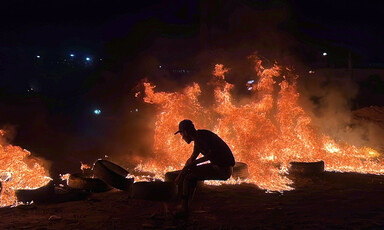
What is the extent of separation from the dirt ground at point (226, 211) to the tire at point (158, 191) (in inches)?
5.4

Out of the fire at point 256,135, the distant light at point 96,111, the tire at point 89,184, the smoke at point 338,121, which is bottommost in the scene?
the tire at point 89,184

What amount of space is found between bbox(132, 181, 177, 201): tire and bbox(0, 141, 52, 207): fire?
244 cm

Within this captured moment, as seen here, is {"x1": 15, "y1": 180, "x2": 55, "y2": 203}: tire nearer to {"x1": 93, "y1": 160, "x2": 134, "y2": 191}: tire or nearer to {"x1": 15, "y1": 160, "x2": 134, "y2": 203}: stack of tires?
{"x1": 15, "y1": 160, "x2": 134, "y2": 203}: stack of tires

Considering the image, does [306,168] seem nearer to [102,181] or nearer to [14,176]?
[102,181]

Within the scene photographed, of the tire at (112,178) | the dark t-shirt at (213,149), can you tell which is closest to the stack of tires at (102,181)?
the tire at (112,178)

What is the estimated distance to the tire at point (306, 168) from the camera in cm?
1072

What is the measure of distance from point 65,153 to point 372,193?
37.2 feet

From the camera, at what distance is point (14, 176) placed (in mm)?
8453

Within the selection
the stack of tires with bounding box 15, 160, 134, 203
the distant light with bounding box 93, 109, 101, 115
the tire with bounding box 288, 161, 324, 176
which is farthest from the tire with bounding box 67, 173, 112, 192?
the distant light with bounding box 93, 109, 101, 115

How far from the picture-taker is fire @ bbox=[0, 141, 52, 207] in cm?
787

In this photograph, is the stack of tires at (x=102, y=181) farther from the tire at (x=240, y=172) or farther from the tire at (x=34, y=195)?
the tire at (x=240, y=172)

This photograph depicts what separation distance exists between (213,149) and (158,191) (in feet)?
6.16

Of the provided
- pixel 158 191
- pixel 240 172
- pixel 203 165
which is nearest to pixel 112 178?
pixel 158 191

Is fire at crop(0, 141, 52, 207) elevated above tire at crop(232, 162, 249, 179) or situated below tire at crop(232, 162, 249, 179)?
below
